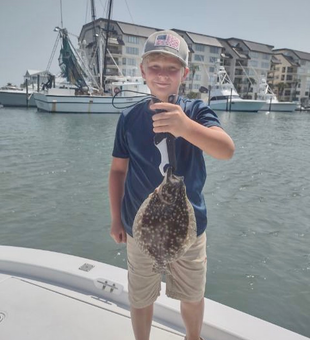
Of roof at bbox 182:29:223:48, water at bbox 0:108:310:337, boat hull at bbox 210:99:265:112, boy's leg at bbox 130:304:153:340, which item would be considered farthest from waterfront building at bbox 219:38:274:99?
boy's leg at bbox 130:304:153:340

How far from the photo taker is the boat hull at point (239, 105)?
4926cm

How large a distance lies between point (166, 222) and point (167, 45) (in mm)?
992

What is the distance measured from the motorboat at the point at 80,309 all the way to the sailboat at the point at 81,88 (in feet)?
105

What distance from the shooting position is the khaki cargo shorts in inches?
75.5

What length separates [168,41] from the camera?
1.69 meters

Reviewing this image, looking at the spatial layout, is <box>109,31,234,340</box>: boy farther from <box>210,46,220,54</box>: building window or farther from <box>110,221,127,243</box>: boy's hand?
<box>210,46,220,54</box>: building window

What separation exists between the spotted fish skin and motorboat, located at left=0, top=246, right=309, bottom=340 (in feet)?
2.87

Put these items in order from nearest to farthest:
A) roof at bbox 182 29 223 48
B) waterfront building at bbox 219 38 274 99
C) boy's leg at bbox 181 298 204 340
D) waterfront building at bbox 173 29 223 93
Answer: boy's leg at bbox 181 298 204 340
waterfront building at bbox 173 29 223 93
roof at bbox 182 29 223 48
waterfront building at bbox 219 38 274 99

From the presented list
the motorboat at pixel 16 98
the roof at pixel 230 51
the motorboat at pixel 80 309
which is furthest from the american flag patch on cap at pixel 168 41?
the roof at pixel 230 51

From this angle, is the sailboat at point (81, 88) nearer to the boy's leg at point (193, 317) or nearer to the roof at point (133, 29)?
the roof at point (133, 29)

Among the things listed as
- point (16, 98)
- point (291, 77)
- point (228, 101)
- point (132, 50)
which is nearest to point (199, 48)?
point (132, 50)

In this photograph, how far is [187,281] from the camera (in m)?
1.93

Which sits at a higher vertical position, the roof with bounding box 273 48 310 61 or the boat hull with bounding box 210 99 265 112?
the roof with bounding box 273 48 310 61

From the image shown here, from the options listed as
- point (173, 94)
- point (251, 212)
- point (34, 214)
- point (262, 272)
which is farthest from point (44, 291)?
point (251, 212)
